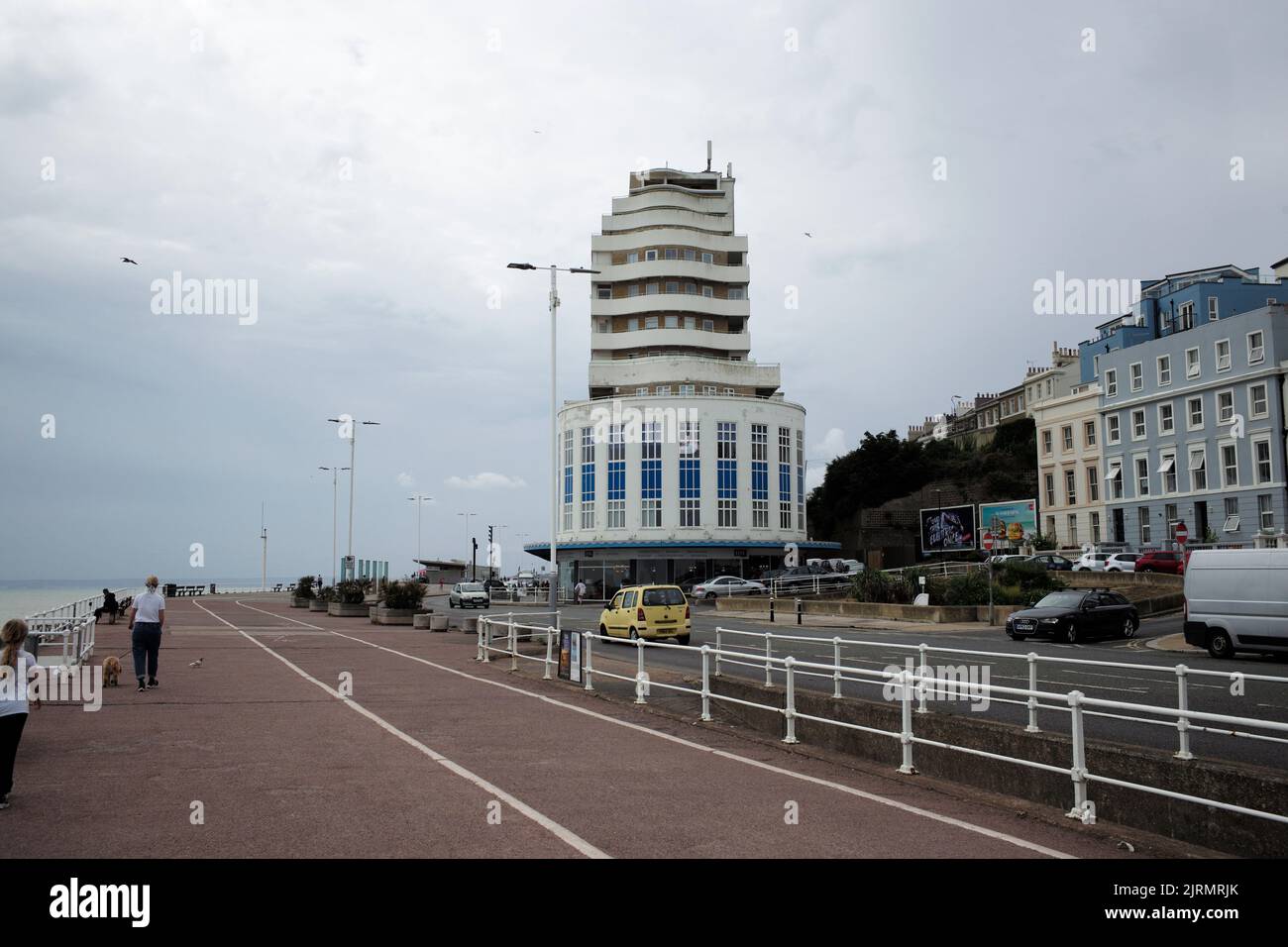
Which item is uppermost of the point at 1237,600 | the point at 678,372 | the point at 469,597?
the point at 678,372

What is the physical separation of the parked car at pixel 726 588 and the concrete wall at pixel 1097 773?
4413cm

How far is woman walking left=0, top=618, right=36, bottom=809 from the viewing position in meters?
Answer: 7.85

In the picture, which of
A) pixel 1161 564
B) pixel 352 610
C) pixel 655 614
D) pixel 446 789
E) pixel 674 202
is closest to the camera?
pixel 446 789

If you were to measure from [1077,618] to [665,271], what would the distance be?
200 ft

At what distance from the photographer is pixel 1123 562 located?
1953 inches

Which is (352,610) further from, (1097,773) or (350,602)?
(1097,773)

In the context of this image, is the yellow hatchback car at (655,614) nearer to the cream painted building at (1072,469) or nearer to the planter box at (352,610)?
the planter box at (352,610)

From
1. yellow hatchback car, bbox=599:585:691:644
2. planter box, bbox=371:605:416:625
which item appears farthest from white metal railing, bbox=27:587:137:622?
planter box, bbox=371:605:416:625

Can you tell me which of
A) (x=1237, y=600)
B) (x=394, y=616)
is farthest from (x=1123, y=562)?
(x=394, y=616)

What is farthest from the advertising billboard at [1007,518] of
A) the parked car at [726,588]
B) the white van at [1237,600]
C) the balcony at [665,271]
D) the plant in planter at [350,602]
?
the balcony at [665,271]

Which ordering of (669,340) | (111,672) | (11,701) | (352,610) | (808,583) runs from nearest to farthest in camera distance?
(11,701)
(111,672)
(352,610)
(808,583)
(669,340)

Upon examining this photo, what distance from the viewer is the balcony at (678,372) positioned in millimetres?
81750
